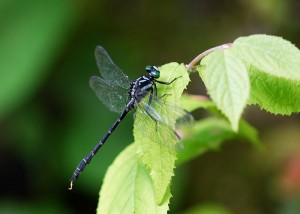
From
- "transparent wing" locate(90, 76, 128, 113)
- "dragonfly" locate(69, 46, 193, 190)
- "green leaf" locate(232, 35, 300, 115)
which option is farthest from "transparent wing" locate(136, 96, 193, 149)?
"transparent wing" locate(90, 76, 128, 113)

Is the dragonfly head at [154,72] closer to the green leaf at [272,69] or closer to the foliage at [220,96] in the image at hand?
the foliage at [220,96]

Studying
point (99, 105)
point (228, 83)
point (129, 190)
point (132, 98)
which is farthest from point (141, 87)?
point (99, 105)

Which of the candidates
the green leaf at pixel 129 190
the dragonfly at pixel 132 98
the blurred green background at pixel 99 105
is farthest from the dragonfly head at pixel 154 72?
the blurred green background at pixel 99 105

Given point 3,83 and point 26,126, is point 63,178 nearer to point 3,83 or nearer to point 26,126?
point 26,126

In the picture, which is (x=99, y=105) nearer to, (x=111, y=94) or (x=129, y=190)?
(x=111, y=94)

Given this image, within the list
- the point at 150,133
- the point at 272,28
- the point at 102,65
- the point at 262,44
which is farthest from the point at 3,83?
the point at 262,44

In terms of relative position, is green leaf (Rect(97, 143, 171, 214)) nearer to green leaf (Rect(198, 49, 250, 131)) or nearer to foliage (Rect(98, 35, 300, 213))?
foliage (Rect(98, 35, 300, 213))
